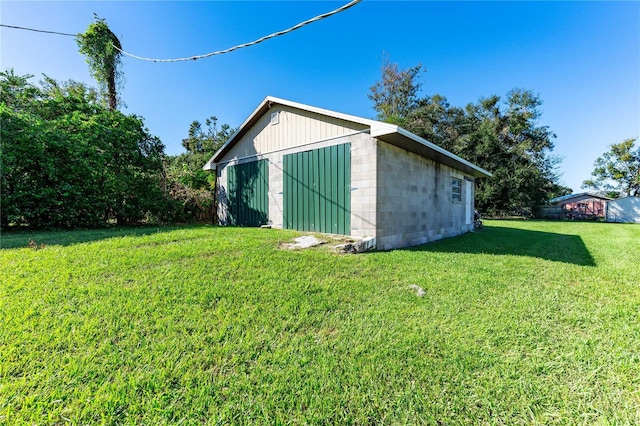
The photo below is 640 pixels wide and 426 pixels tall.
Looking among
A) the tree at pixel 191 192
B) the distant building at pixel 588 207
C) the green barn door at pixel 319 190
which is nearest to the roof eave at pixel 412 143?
the green barn door at pixel 319 190

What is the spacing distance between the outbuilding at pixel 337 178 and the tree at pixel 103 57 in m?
7.37

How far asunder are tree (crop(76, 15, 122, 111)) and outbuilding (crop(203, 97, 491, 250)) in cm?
737

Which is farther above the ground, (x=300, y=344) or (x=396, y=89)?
(x=396, y=89)

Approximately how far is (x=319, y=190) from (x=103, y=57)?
1275 centimetres

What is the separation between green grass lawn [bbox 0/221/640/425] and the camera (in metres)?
1.51

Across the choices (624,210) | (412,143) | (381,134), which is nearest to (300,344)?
(381,134)

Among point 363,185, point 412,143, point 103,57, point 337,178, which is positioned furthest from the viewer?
point 103,57

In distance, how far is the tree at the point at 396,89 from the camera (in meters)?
23.5

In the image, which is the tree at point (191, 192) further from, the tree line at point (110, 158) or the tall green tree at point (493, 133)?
the tall green tree at point (493, 133)

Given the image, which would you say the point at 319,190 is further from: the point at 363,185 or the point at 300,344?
the point at 300,344

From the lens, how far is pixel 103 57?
11281 millimetres

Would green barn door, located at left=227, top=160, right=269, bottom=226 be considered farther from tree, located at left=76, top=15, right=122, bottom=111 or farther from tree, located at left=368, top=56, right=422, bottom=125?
tree, located at left=368, top=56, right=422, bottom=125

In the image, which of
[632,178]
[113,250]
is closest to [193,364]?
[113,250]

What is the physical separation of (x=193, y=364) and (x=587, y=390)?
9.15 ft
